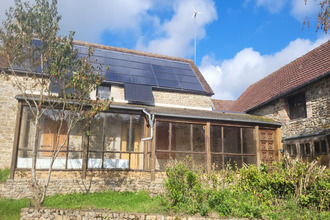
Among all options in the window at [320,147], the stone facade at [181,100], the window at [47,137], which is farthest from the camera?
the stone facade at [181,100]

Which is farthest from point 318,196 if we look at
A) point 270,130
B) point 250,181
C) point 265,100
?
point 265,100

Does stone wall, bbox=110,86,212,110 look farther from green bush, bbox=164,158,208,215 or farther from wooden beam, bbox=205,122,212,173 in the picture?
green bush, bbox=164,158,208,215

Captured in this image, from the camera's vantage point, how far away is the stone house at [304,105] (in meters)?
10.2

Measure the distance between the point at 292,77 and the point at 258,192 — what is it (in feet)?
27.6

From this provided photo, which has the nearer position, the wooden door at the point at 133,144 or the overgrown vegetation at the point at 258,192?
the overgrown vegetation at the point at 258,192

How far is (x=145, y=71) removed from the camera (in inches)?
605

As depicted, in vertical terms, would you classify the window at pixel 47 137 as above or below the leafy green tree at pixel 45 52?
below

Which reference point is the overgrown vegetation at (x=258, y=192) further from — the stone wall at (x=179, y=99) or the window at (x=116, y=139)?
the stone wall at (x=179, y=99)

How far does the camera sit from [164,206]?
24.1ft

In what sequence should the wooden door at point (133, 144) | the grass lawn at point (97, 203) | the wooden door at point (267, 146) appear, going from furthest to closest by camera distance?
the wooden door at point (133, 144) → the wooden door at point (267, 146) → the grass lawn at point (97, 203)

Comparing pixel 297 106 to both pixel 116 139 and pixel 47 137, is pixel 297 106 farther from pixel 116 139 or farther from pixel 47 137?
pixel 47 137

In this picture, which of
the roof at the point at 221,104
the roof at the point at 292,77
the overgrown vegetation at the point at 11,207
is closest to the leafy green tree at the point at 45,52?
the overgrown vegetation at the point at 11,207

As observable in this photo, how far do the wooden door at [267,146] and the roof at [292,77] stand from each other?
1.95 metres

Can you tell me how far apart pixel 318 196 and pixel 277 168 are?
47.6 inches
